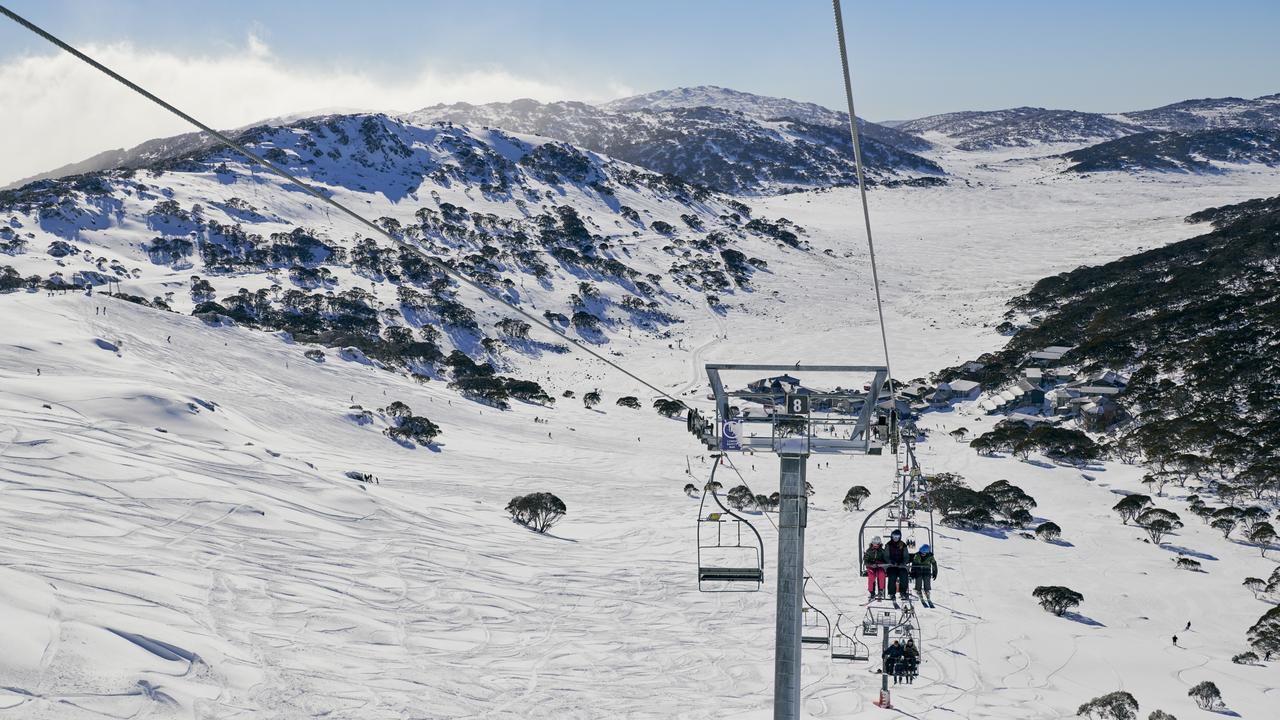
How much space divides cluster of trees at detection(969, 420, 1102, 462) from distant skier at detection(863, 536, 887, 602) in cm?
3934

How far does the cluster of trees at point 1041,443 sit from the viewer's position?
47.5 metres

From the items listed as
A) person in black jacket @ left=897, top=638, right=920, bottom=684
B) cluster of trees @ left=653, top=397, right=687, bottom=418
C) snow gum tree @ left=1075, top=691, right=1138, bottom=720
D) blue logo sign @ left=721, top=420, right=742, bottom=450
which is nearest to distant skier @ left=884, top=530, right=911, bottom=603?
person in black jacket @ left=897, top=638, right=920, bottom=684

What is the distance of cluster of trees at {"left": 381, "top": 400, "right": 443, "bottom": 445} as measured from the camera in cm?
4694

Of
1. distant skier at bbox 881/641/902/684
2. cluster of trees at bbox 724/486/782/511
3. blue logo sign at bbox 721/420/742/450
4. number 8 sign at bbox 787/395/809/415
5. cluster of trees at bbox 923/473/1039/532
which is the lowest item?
cluster of trees at bbox 724/486/782/511

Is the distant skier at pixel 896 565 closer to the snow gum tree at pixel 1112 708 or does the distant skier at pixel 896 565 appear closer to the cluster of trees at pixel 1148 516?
the snow gum tree at pixel 1112 708

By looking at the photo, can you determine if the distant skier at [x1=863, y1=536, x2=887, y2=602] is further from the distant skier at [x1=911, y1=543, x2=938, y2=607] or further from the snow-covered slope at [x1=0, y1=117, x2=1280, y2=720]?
the snow-covered slope at [x1=0, y1=117, x2=1280, y2=720]

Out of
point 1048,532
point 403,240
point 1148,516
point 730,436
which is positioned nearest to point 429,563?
point 730,436

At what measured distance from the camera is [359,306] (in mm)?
84125

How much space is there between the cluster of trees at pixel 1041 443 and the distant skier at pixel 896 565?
1554 inches

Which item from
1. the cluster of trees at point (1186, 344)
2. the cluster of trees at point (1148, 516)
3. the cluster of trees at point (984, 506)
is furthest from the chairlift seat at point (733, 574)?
the cluster of trees at point (1186, 344)

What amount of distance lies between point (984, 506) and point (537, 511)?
21260 millimetres

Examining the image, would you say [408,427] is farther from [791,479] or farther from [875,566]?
[791,479]

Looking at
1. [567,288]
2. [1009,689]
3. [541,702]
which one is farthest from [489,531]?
[567,288]

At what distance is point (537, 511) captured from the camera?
114ft
